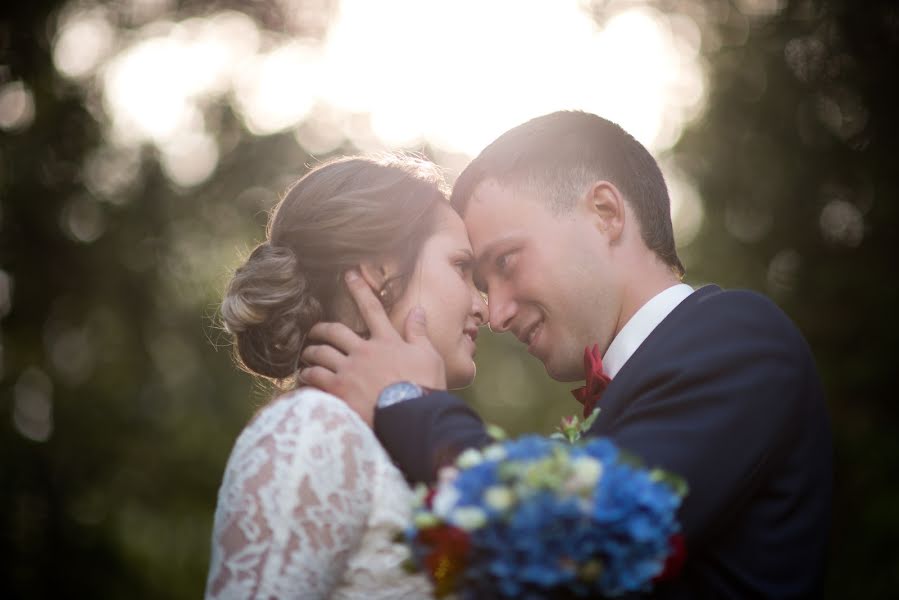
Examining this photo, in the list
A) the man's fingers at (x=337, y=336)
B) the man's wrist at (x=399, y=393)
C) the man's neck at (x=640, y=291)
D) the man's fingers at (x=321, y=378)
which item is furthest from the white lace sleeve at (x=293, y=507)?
the man's neck at (x=640, y=291)

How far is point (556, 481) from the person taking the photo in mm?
2133

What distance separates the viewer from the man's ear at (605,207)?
3.99 meters

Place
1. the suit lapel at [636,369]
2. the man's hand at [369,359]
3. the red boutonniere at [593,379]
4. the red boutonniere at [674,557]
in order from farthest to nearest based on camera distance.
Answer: the red boutonniere at [593,379], the man's hand at [369,359], the suit lapel at [636,369], the red boutonniere at [674,557]

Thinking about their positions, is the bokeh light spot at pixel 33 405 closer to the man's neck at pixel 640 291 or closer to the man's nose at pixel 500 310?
the man's nose at pixel 500 310

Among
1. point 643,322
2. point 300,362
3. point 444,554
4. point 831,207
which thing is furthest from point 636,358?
point 831,207

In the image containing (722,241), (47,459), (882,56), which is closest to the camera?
(882,56)

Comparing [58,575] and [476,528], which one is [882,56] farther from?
[58,575]

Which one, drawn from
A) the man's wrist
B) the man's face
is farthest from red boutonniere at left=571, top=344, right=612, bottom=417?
the man's wrist

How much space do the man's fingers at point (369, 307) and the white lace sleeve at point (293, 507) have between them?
545 millimetres

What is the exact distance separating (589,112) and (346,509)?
2.35 metres

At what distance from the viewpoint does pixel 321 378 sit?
337cm

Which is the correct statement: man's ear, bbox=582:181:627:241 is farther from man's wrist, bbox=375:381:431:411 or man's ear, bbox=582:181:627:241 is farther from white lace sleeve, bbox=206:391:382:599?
white lace sleeve, bbox=206:391:382:599

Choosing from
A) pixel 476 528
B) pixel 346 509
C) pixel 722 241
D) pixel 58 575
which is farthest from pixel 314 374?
pixel 58 575

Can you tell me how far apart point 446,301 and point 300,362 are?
0.67 metres
